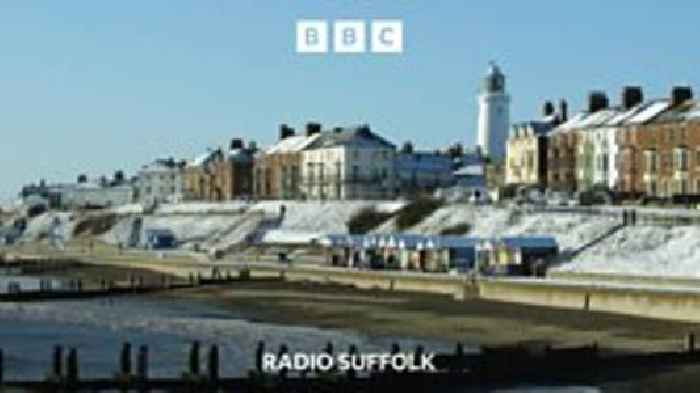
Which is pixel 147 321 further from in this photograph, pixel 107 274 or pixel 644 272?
pixel 107 274

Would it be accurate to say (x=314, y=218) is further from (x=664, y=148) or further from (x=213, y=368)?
(x=213, y=368)

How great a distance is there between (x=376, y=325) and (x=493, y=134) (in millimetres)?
141329

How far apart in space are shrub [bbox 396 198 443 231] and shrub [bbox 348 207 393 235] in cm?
232

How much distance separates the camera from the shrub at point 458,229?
9775 cm

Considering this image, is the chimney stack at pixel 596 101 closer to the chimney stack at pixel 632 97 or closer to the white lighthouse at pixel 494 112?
the chimney stack at pixel 632 97

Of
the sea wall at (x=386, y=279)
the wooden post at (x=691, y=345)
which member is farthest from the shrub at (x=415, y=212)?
the wooden post at (x=691, y=345)

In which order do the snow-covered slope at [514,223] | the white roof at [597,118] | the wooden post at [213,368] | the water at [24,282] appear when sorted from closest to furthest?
the wooden post at [213,368] < the snow-covered slope at [514,223] < the water at [24,282] < the white roof at [597,118]

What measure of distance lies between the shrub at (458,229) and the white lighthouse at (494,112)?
86556 mm

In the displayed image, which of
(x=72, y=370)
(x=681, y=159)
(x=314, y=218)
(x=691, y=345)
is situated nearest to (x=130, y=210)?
(x=314, y=218)

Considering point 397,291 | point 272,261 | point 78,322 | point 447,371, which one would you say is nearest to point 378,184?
point 272,261

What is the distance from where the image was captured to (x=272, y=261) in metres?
103

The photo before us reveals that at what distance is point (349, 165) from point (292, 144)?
607 inches

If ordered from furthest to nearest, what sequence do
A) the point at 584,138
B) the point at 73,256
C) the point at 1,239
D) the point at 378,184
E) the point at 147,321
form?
the point at 1,239 → the point at 378,184 → the point at 73,256 → the point at 584,138 → the point at 147,321

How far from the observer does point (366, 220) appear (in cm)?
11838
